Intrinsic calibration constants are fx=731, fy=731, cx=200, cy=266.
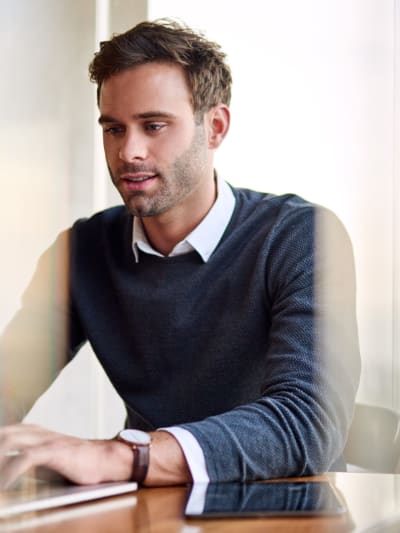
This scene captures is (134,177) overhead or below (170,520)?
overhead

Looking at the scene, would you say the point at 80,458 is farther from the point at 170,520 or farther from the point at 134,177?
the point at 134,177

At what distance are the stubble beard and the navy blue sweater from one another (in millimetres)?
66

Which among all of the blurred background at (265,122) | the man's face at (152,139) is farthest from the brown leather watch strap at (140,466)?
the man's face at (152,139)

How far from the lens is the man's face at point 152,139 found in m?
0.87

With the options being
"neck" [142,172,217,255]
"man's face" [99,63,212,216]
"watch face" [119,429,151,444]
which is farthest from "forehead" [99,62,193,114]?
"watch face" [119,429,151,444]

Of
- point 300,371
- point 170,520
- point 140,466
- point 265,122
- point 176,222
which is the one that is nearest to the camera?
point 170,520

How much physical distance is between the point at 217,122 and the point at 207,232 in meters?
0.16

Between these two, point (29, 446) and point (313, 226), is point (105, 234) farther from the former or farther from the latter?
point (29, 446)

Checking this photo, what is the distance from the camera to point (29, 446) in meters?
0.55

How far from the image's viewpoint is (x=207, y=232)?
920 mm

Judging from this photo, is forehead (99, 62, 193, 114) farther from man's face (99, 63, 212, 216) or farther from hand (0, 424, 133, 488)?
hand (0, 424, 133, 488)

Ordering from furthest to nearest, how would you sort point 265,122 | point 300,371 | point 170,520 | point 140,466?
1. point 265,122
2. point 300,371
3. point 140,466
4. point 170,520

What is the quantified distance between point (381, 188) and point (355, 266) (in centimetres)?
11

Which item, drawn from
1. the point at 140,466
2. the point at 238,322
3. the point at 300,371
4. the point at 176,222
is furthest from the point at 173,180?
the point at 140,466
